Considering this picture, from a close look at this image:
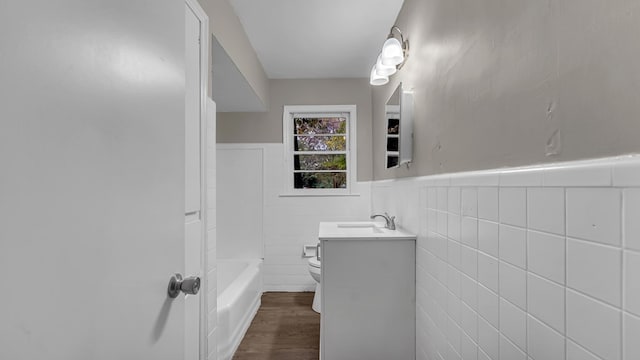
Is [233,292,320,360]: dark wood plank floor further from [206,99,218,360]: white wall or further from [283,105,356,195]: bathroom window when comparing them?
[283,105,356,195]: bathroom window

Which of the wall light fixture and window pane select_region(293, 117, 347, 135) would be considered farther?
window pane select_region(293, 117, 347, 135)

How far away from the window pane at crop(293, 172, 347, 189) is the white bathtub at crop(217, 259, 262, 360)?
3.04ft

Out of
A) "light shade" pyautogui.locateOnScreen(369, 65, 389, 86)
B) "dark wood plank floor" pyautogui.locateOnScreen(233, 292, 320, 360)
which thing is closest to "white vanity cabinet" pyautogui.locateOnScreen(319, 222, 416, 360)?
"dark wood plank floor" pyautogui.locateOnScreen(233, 292, 320, 360)

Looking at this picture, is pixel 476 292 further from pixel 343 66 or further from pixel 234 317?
pixel 343 66

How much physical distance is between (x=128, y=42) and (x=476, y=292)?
118 cm

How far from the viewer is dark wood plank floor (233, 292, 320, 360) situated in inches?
86.4

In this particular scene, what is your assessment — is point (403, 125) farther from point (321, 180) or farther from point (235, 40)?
point (321, 180)

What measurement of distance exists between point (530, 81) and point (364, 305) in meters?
1.35

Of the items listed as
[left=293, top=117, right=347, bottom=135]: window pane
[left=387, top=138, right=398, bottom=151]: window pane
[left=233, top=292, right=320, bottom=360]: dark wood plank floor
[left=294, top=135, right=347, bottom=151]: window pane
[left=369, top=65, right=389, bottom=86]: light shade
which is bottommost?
[left=233, top=292, right=320, bottom=360]: dark wood plank floor

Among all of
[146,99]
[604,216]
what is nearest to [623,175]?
[604,216]

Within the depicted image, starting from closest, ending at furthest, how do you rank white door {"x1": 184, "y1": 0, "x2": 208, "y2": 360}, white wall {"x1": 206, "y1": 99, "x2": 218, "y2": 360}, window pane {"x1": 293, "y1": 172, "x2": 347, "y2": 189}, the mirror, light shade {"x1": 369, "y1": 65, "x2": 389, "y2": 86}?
white door {"x1": 184, "y1": 0, "x2": 208, "y2": 360}
white wall {"x1": 206, "y1": 99, "x2": 218, "y2": 360}
the mirror
light shade {"x1": 369, "y1": 65, "x2": 389, "y2": 86}
window pane {"x1": 293, "y1": 172, "x2": 347, "y2": 189}

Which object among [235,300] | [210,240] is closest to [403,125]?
[210,240]

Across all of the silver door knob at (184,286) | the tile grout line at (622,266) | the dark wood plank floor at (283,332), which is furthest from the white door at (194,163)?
the tile grout line at (622,266)

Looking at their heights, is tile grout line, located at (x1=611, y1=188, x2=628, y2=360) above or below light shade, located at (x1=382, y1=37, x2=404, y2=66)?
below
